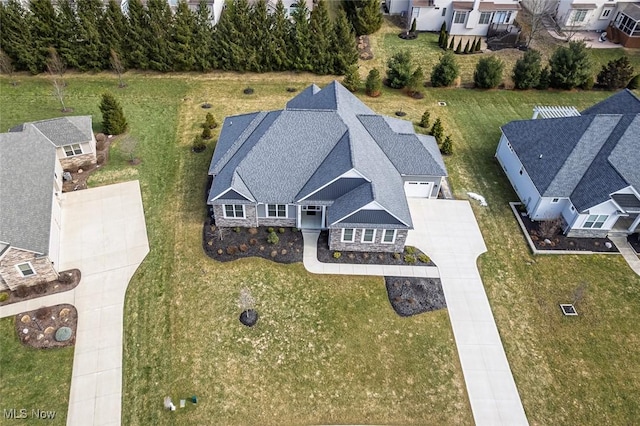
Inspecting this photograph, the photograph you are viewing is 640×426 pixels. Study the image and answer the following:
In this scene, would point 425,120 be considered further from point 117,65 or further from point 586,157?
point 117,65

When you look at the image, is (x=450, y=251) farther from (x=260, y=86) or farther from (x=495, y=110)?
(x=260, y=86)

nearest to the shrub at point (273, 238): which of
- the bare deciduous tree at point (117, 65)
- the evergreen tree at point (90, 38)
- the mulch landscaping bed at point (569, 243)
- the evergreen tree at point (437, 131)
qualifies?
the mulch landscaping bed at point (569, 243)

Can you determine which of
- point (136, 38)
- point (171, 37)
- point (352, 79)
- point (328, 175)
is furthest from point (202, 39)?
point (328, 175)

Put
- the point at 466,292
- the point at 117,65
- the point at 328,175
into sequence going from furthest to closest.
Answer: the point at 117,65 → the point at 328,175 → the point at 466,292

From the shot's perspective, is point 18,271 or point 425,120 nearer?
point 18,271

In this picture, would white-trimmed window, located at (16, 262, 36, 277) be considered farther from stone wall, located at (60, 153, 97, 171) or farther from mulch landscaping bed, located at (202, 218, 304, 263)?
stone wall, located at (60, 153, 97, 171)

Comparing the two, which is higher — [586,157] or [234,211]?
[586,157]

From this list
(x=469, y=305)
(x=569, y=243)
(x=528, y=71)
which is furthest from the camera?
(x=528, y=71)

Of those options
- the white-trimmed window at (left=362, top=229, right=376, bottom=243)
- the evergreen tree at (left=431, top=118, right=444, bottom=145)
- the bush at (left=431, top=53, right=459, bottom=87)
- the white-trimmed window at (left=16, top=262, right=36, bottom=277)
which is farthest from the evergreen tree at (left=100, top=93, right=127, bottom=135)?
the bush at (left=431, top=53, right=459, bottom=87)

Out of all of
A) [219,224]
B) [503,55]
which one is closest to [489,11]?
[503,55]
